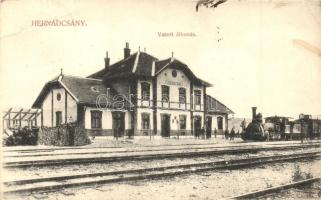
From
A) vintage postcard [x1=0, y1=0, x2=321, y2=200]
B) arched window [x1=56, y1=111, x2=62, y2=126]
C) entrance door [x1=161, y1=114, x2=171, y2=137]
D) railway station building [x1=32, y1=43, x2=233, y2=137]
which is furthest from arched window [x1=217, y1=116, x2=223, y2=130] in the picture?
arched window [x1=56, y1=111, x2=62, y2=126]

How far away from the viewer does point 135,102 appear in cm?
702

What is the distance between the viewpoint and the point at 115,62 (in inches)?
219

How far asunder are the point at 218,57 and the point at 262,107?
1.14m

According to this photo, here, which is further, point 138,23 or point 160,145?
point 160,145

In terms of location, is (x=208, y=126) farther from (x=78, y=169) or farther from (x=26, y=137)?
(x=78, y=169)

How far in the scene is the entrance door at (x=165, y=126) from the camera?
7.05 m

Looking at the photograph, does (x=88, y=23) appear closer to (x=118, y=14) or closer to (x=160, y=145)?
(x=118, y=14)

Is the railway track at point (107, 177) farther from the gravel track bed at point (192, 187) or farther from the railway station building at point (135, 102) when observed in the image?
the railway station building at point (135, 102)

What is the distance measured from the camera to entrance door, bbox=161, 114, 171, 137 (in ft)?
23.1

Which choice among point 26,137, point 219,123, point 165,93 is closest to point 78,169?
point 26,137

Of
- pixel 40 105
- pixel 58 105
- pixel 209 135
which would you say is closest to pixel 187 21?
pixel 40 105

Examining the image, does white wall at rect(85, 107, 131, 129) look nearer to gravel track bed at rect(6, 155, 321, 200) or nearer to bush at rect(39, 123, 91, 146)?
bush at rect(39, 123, 91, 146)

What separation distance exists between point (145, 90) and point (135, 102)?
31cm

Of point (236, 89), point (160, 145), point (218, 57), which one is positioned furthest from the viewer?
point (160, 145)
